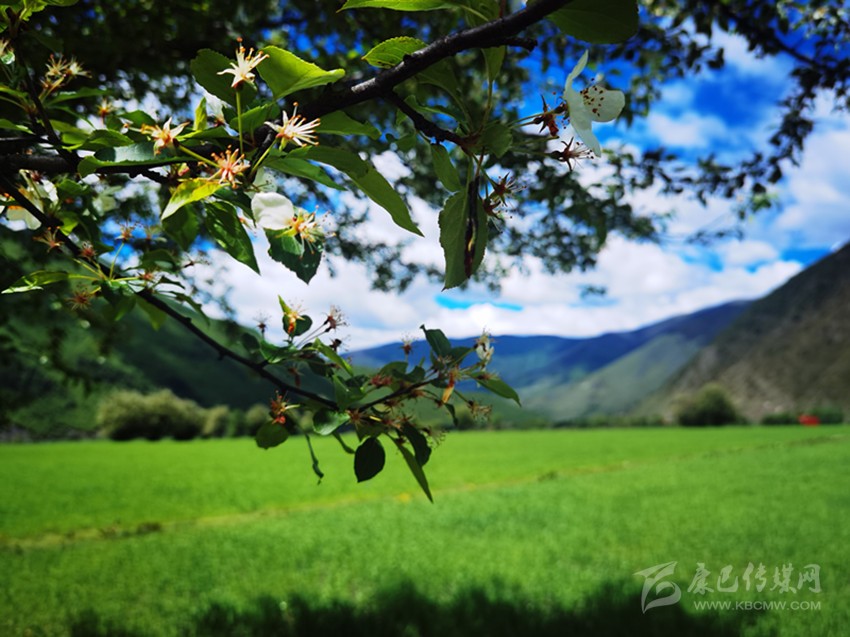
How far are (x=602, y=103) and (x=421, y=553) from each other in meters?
8.56

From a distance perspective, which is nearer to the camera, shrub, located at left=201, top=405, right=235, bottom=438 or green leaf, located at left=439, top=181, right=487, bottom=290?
green leaf, located at left=439, top=181, right=487, bottom=290

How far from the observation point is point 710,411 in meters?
53.6

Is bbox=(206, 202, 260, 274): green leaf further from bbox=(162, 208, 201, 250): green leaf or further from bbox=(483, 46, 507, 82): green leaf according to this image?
bbox=(483, 46, 507, 82): green leaf

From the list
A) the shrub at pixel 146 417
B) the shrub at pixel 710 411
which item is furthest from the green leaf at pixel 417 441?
the shrub at pixel 710 411

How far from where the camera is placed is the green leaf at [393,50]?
2.50ft

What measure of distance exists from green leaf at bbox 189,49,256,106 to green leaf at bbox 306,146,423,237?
0.14 meters

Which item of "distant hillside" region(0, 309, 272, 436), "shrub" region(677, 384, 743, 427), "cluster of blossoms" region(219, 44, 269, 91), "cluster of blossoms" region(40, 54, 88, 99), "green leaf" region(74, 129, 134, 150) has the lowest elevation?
"shrub" region(677, 384, 743, 427)

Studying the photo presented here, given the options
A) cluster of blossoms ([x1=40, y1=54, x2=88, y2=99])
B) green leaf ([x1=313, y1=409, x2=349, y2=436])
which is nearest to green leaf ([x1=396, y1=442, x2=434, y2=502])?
green leaf ([x1=313, y1=409, x2=349, y2=436])

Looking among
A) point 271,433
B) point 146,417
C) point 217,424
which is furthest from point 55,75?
point 217,424

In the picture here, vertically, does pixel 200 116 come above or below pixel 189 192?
above

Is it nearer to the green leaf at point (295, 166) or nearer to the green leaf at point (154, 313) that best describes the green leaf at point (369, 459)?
the green leaf at point (295, 166)

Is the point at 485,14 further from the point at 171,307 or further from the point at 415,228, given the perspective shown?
the point at 171,307

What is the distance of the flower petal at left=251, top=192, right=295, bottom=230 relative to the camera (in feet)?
2.62

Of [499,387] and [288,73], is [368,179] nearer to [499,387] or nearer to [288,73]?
[288,73]
